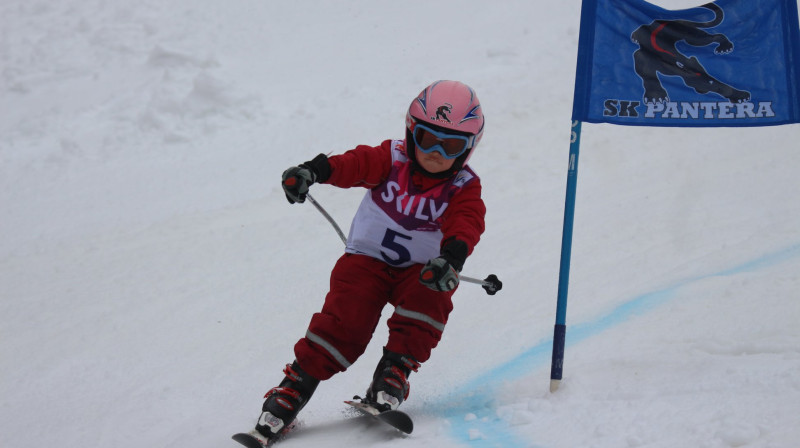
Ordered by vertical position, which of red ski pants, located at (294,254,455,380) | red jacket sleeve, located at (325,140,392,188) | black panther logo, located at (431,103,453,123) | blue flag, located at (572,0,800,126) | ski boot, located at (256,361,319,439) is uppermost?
blue flag, located at (572,0,800,126)

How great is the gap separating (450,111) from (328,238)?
3.10m

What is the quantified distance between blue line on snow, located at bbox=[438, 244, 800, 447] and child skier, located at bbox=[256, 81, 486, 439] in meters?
0.31

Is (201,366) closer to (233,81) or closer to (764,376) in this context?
(764,376)

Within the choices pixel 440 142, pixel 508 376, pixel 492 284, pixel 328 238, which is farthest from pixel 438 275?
→ pixel 328 238

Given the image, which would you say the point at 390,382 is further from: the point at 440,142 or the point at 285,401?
the point at 440,142

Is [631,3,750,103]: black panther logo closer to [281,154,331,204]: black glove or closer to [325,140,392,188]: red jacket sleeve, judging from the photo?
[325,140,392,188]: red jacket sleeve

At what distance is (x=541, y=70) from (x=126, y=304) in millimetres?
5545

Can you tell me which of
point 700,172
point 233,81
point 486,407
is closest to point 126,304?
point 486,407

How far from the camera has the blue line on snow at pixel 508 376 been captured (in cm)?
313

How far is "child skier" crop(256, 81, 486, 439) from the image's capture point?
11.3 feet

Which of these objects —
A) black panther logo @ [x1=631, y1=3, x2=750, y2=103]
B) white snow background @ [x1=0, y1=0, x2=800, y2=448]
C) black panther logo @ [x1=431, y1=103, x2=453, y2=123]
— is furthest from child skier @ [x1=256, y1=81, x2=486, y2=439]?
black panther logo @ [x1=631, y1=3, x2=750, y2=103]

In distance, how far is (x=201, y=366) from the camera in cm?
470

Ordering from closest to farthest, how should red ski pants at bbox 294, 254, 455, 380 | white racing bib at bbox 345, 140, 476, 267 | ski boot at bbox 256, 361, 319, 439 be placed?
ski boot at bbox 256, 361, 319, 439, red ski pants at bbox 294, 254, 455, 380, white racing bib at bbox 345, 140, 476, 267

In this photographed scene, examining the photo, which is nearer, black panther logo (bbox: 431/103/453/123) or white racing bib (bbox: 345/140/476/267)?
black panther logo (bbox: 431/103/453/123)
